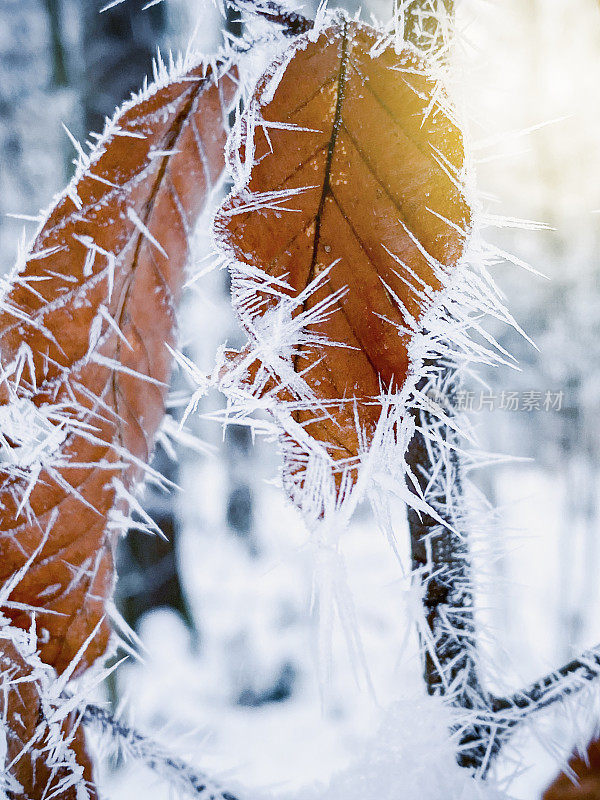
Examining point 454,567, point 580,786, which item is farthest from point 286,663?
point 454,567

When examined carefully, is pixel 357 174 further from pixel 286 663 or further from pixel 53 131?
pixel 286 663

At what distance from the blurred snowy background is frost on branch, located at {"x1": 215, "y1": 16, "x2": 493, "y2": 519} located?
1.32 ft

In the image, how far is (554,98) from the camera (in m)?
0.59

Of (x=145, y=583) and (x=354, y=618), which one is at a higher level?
(x=354, y=618)

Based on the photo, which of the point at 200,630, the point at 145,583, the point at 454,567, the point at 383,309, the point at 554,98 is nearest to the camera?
the point at 383,309

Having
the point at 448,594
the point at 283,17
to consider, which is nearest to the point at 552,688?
the point at 448,594

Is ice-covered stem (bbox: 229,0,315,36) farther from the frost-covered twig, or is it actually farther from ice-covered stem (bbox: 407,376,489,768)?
the frost-covered twig

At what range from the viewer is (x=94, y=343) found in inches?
9.6

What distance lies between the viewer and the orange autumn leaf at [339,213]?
186mm

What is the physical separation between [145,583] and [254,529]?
536 millimetres

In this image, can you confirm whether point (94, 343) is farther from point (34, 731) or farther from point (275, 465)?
point (275, 465)

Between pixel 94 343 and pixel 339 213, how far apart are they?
0.13 m

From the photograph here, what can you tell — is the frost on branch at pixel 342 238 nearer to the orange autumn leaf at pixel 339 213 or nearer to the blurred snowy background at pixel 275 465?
the orange autumn leaf at pixel 339 213

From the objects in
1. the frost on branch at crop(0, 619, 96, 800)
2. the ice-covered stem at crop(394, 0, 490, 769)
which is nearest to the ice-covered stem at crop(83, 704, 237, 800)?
the frost on branch at crop(0, 619, 96, 800)
